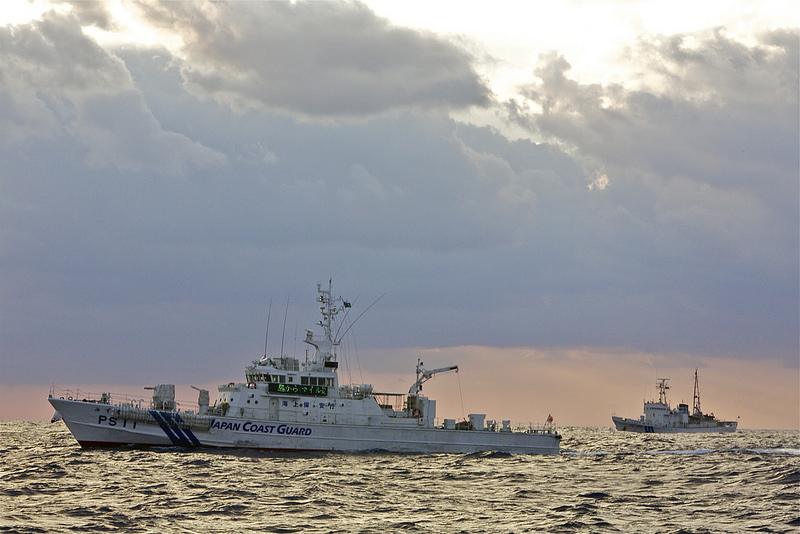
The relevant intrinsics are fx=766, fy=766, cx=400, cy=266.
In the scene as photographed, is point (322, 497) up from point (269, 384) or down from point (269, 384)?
down

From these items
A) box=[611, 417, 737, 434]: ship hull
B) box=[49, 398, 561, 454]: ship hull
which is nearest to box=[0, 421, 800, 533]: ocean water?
box=[49, 398, 561, 454]: ship hull

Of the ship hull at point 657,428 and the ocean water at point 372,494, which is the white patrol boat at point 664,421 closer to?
the ship hull at point 657,428

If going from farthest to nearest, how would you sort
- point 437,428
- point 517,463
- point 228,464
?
point 437,428 → point 517,463 → point 228,464

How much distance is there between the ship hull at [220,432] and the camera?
1551 inches

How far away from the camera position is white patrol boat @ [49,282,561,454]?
130ft

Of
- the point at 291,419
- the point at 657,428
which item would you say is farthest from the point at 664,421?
the point at 291,419

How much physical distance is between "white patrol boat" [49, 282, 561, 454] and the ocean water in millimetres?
1134

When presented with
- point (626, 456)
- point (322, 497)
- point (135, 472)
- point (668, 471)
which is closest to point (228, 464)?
point (135, 472)

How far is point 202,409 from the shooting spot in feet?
136

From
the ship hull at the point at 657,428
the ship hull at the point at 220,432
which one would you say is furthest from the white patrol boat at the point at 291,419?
the ship hull at the point at 657,428

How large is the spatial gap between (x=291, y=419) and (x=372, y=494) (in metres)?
16.2

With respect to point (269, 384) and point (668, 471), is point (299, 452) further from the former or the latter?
point (668, 471)

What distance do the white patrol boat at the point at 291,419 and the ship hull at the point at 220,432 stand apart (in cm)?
5

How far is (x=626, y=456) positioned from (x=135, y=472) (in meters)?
31.6
